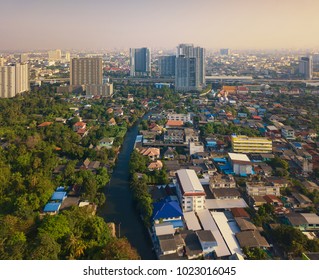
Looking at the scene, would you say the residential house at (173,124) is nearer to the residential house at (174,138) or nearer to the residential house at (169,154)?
the residential house at (174,138)

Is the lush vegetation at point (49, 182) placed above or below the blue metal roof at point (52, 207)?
above

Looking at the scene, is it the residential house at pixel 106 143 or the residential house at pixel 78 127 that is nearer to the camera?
the residential house at pixel 106 143

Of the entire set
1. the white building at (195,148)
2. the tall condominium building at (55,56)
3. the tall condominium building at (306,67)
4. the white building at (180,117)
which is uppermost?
the tall condominium building at (55,56)

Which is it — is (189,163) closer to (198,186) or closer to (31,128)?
(198,186)

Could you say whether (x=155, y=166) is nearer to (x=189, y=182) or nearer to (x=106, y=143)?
(x=189, y=182)

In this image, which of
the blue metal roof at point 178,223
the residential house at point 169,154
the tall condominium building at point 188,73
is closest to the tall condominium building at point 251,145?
the residential house at point 169,154

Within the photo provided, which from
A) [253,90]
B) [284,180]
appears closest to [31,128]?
[284,180]

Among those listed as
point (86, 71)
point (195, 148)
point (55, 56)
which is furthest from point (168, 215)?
point (55, 56)
